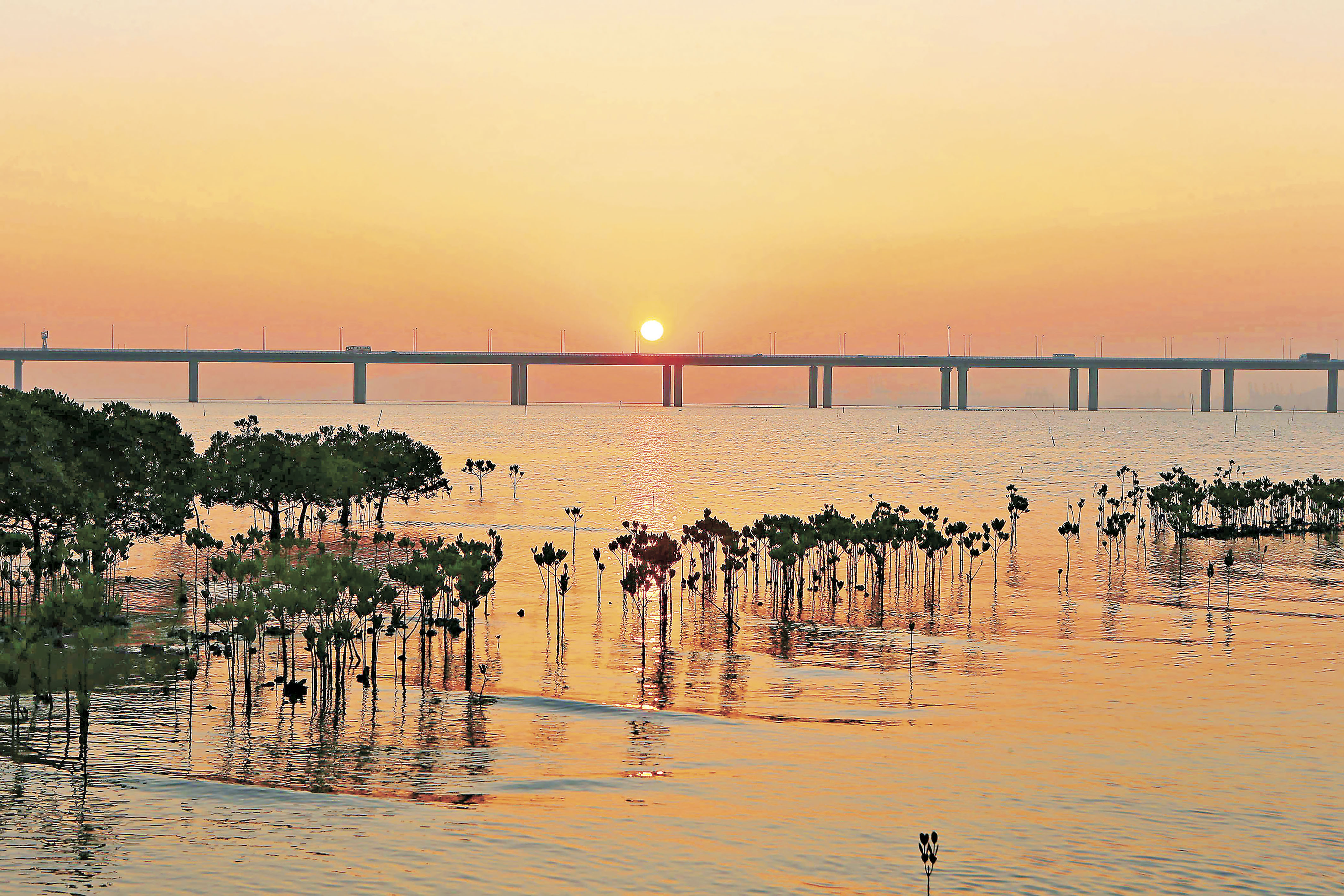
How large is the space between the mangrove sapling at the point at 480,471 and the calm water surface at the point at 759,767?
37167 mm

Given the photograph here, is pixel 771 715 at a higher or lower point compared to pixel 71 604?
lower

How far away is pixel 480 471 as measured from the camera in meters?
74.8

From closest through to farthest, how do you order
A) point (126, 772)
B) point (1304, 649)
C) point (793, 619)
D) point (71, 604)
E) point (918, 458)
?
point (126, 772) < point (71, 604) < point (1304, 649) < point (793, 619) < point (918, 458)

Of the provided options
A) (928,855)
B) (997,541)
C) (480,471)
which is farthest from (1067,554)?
(928,855)

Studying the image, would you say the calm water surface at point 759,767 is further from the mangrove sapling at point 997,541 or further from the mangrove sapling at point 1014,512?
the mangrove sapling at point 1014,512

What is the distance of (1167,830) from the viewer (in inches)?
664

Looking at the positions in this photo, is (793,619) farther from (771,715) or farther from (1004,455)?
(1004,455)

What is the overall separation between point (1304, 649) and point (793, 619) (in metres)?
12.5

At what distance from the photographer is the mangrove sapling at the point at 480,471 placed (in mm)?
74688

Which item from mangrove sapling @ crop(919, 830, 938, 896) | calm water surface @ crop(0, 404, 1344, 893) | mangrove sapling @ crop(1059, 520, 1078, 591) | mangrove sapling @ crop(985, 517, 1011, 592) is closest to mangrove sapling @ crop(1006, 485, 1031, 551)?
mangrove sapling @ crop(985, 517, 1011, 592)

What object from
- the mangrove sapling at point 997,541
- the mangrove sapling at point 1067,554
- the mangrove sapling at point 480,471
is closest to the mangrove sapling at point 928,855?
the mangrove sapling at point 997,541

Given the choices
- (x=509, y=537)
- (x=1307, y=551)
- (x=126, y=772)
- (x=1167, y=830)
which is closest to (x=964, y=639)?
(x=1167, y=830)

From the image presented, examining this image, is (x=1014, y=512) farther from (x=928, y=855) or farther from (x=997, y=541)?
(x=928, y=855)

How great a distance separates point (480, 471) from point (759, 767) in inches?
2222
